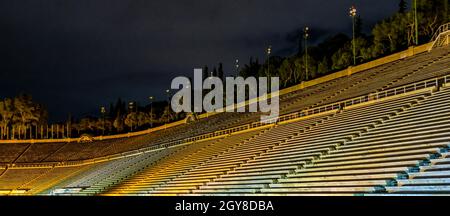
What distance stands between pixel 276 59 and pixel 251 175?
2383 inches

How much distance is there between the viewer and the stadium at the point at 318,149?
14.9m

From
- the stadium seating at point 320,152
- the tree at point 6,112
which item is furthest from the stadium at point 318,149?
the tree at point 6,112

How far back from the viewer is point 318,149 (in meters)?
19.3

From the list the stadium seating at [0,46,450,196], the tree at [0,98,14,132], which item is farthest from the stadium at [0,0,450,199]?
the tree at [0,98,14,132]

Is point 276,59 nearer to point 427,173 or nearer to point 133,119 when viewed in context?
point 133,119

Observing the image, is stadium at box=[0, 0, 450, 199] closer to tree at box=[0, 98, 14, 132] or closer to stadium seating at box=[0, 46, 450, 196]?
stadium seating at box=[0, 46, 450, 196]

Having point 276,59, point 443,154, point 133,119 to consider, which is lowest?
point 443,154

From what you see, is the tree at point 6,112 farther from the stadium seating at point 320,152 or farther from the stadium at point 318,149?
the stadium seating at point 320,152

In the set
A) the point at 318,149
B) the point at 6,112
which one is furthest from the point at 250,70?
the point at 318,149

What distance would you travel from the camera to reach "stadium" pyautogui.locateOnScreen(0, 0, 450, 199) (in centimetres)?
1488

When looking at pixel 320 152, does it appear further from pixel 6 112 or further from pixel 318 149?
pixel 6 112
